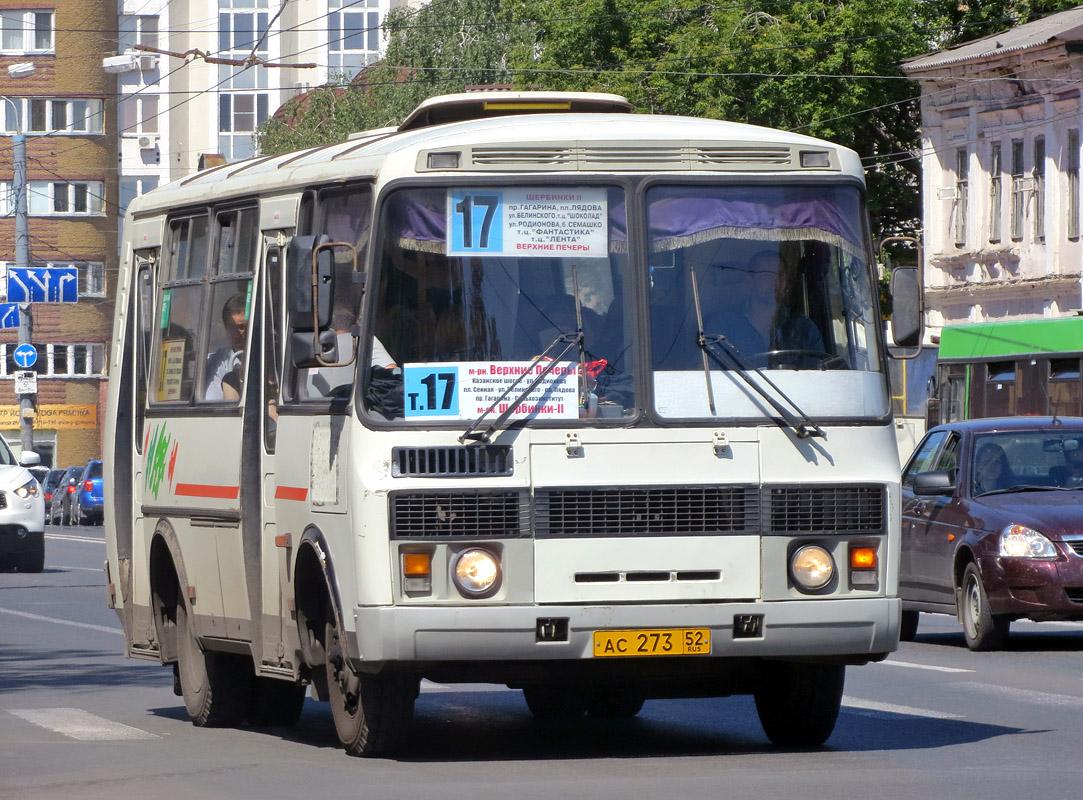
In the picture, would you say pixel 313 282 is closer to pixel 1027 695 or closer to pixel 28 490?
pixel 1027 695

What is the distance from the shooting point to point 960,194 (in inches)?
2015

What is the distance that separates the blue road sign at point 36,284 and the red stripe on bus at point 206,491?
41.8 m

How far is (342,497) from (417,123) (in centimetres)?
229

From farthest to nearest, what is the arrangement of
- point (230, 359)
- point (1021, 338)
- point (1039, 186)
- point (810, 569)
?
point (1039, 186) → point (1021, 338) → point (230, 359) → point (810, 569)

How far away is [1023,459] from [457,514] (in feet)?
29.5

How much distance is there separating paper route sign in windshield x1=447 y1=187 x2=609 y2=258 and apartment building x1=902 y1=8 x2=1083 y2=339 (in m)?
36.0

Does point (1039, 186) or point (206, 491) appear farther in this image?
point (1039, 186)

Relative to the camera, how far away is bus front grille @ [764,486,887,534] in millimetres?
10320

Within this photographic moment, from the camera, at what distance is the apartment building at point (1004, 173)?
45938 mm

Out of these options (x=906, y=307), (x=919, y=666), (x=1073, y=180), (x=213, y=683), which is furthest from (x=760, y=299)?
(x=1073, y=180)

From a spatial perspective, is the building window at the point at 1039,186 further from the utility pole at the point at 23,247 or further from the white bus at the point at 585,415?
the white bus at the point at 585,415

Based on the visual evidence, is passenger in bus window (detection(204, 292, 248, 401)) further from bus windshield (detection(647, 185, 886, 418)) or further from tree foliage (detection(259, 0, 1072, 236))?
tree foliage (detection(259, 0, 1072, 236))

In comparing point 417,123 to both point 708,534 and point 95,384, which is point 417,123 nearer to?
point 708,534

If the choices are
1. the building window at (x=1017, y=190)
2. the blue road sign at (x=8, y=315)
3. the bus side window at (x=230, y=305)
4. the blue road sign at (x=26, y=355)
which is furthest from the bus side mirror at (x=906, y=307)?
the blue road sign at (x=8, y=315)
